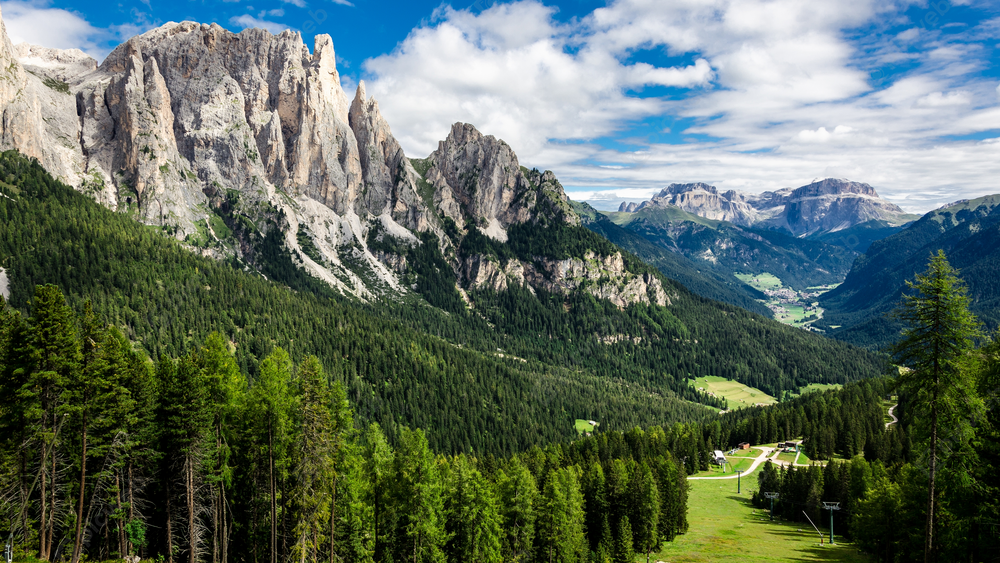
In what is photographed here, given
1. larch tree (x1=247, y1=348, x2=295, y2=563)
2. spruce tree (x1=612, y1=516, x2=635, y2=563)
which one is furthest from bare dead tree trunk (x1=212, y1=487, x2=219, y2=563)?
spruce tree (x1=612, y1=516, x2=635, y2=563)

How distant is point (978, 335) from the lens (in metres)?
29.9

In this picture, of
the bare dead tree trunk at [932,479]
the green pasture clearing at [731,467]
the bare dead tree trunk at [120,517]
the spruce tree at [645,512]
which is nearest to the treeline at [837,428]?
the green pasture clearing at [731,467]

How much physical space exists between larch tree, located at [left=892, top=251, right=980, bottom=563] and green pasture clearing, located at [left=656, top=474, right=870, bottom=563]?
3923 cm

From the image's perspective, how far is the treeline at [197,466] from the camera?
104 ft

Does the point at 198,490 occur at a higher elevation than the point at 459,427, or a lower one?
higher

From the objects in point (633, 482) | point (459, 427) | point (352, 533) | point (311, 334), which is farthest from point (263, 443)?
point (311, 334)

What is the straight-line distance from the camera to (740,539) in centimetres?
7288

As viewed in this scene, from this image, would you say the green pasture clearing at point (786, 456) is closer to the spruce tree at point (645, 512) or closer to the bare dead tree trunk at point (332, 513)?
the spruce tree at point (645, 512)

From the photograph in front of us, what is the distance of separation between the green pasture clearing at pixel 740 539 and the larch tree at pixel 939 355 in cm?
3923

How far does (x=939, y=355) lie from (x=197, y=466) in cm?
4846

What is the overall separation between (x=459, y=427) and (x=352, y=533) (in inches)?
4876

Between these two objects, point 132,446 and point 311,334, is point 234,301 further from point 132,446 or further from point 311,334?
point 132,446

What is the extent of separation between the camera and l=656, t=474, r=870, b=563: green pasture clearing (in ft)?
213

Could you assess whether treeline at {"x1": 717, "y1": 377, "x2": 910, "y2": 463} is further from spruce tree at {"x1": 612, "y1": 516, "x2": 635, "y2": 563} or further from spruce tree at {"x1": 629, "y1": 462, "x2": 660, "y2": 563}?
spruce tree at {"x1": 612, "y1": 516, "x2": 635, "y2": 563}
